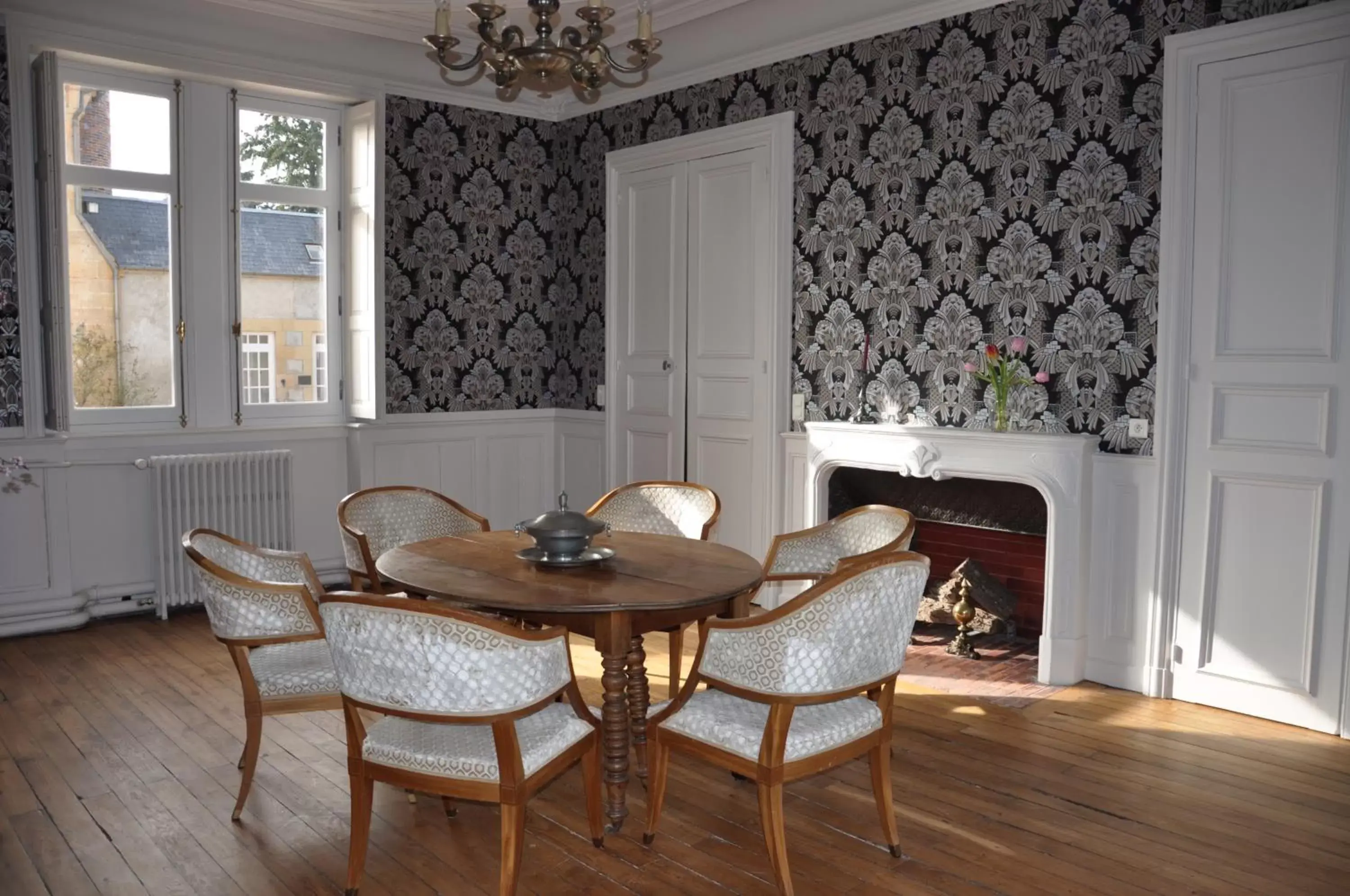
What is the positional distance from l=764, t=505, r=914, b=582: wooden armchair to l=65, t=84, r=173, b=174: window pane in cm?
394

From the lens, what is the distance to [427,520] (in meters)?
4.50

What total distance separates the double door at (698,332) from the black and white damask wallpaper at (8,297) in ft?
10.3

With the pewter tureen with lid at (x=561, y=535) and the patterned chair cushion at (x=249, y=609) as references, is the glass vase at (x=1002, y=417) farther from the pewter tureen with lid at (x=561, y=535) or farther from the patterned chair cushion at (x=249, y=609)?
the patterned chair cushion at (x=249, y=609)

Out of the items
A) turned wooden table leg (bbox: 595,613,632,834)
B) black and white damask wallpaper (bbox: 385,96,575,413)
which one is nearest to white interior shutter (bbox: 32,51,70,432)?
black and white damask wallpaper (bbox: 385,96,575,413)

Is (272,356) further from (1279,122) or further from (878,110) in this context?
(1279,122)

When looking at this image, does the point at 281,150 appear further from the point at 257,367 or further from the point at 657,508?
the point at 657,508

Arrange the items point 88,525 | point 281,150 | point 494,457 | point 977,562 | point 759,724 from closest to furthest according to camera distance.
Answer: point 759,724 → point 977,562 → point 88,525 → point 281,150 → point 494,457

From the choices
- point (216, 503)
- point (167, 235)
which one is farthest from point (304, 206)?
point (216, 503)

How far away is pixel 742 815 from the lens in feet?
10.8

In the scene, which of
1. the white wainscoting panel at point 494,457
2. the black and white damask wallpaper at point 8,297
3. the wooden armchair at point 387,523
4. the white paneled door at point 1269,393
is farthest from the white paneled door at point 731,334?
the black and white damask wallpaper at point 8,297

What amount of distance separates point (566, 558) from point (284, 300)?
11.8 feet

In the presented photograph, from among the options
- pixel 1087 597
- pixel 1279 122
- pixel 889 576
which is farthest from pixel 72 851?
pixel 1279 122

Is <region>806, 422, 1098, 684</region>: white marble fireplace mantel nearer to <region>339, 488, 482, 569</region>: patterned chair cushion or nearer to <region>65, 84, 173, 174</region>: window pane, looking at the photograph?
<region>339, 488, 482, 569</region>: patterned chair cushion

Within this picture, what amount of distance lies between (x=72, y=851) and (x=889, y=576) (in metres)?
2.37
